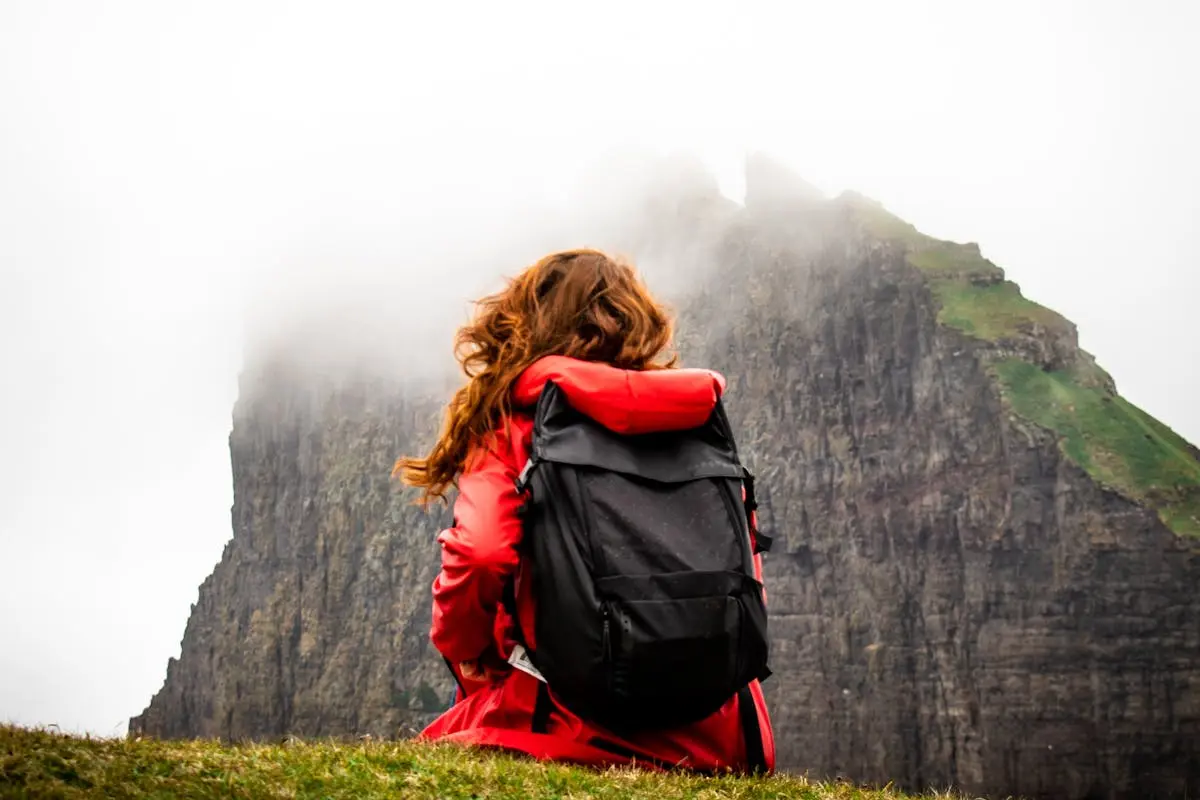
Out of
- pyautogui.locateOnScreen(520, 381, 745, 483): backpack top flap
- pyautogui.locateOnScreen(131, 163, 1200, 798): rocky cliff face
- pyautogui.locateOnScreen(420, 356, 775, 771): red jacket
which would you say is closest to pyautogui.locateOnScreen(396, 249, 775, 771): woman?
pyautogui.locateOnScreen(420, 356, 775, 771): red jacket

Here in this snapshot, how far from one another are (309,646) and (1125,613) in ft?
446

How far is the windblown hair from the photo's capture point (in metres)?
8.00

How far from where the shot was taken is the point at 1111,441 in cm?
14350

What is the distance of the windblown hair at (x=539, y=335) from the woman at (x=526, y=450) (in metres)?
0.01

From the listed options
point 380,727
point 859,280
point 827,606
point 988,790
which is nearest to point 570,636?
point 988,790

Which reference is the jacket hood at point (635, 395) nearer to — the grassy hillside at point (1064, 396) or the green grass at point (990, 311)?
the grassy hillside at point (1064, 396)

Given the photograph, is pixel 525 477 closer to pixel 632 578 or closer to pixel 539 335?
pixel 632 578

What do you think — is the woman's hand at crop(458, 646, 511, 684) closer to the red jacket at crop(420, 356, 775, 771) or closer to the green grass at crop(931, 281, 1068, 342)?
the red jacket at crop(420, 356, 775, 771)

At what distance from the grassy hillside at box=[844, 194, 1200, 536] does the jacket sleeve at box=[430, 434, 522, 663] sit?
14636cm

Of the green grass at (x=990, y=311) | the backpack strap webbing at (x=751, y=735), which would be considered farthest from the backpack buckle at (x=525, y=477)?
the green grass at (x=990, y=311)

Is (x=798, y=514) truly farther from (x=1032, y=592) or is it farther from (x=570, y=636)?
(x=570, y=636)

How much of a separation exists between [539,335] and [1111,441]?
152722mm

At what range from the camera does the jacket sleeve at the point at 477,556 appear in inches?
282

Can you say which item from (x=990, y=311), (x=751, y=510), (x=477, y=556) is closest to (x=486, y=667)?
(x=477, y=556)
